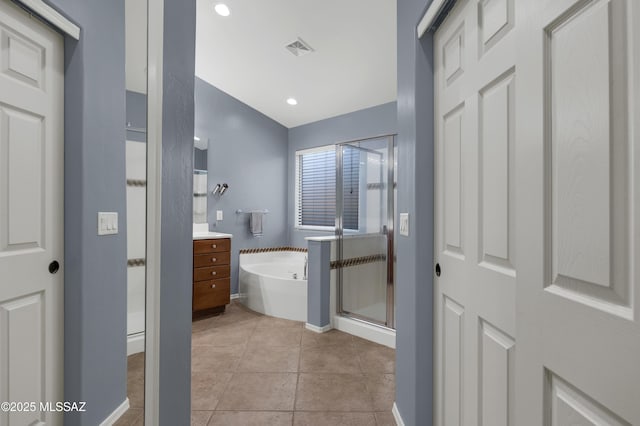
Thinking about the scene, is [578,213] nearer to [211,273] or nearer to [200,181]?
[211,273]

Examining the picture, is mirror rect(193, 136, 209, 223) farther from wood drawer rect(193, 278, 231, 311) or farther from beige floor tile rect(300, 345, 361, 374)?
beige floor tile rect(300, 345, 361, 374)

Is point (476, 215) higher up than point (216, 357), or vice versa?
point (476, 215)

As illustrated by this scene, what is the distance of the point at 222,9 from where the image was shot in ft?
8.07

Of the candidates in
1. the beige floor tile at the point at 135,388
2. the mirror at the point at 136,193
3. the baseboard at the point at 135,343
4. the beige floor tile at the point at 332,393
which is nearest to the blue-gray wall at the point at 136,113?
the mirror at the point at 136,193

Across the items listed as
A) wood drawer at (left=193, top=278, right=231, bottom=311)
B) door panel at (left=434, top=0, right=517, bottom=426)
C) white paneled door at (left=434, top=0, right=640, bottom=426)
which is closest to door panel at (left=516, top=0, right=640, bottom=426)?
white paneled door at (left=434, top=0, right=640, bottom=426)

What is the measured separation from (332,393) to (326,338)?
841 millimetres

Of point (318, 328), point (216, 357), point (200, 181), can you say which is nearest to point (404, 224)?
point (318, 328)

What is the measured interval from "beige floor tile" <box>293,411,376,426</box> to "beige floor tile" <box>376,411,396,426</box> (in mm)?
28

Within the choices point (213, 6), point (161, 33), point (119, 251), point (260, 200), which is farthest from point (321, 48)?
point (119, 251)

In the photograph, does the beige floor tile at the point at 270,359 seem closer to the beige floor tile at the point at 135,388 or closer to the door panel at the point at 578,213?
the beige floor tile at the point at 135,388

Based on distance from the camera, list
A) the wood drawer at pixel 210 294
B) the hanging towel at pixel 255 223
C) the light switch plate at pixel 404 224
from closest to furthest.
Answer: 1. the light switch plate at pixel 404 224
2. the wood drawer at pixel 210 294
3. the hanging towel at pixel 255 223

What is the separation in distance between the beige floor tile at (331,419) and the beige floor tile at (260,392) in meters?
0.11

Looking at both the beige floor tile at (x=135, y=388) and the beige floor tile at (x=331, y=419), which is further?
the beige floor tile at (x=331, y=419)

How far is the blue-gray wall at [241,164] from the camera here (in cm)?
380
